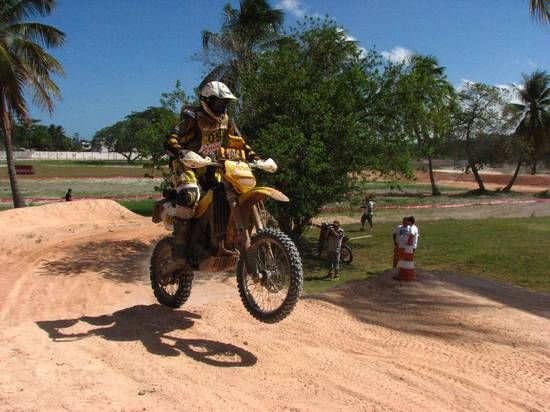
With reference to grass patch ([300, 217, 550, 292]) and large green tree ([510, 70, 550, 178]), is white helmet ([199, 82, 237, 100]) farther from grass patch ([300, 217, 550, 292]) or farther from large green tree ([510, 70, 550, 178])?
large green tree ([510, 70, 550, 178])

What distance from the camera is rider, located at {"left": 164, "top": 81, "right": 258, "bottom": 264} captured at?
252 inches

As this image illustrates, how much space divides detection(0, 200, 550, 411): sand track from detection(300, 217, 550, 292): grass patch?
342 cm

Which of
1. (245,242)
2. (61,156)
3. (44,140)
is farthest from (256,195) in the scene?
(44,140)

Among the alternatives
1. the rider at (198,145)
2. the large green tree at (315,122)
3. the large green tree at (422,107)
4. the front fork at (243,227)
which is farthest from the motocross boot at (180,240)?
the large green tree at (422,107)

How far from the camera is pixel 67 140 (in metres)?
156

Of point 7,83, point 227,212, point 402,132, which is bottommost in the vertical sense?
point 227,212

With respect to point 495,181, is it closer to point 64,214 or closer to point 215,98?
point 64,214

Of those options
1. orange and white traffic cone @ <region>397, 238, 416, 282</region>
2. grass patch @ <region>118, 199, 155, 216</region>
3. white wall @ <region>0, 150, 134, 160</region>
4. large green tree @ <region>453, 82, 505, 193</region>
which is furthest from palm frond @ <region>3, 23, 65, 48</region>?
white wall @ <region>0, 150, 134, 160</region>

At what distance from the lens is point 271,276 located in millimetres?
5891

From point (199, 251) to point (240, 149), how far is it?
1.37m

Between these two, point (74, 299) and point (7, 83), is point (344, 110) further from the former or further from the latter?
point (7, 83)

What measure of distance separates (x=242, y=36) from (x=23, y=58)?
425 inches

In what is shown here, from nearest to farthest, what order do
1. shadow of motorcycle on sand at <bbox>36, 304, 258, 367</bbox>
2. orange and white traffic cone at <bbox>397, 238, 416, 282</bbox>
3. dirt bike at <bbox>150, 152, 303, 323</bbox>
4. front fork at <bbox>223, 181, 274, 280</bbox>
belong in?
dirt bike at <bbox>150, 152, 303, 323</bbox>, front fork at <bbox>223, 181, 274, 280</bbox>, shadow of motorcycle on sand at <bbox>36, 304, 258, 367</bbox>, orange and white traffic cone at <bbox>397, 238, 416, 282</bbox>

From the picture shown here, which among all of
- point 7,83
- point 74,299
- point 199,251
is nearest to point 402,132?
point 74,299
